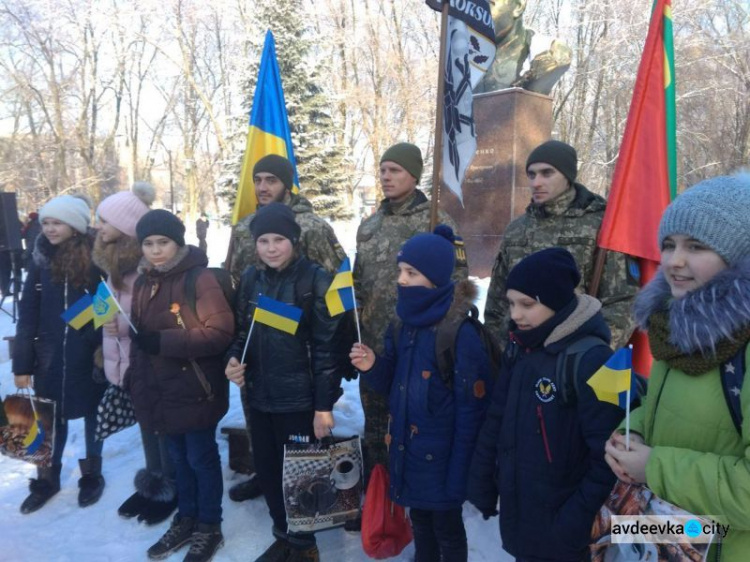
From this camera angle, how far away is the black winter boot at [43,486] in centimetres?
378

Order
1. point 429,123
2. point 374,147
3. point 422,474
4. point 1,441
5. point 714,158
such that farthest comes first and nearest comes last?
1. point 429,123
2. point 374,147
3. point 714,158
4. point 1,441
5. point 422,474

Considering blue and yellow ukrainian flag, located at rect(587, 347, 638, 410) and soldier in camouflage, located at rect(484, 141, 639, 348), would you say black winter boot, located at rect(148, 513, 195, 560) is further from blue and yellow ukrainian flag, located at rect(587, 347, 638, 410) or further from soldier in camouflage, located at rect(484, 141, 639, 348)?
blue and yellow ukrainian flag, located at rect(587, 347, 638, 410)

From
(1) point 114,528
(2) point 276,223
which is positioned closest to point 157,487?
(1) point 114,528

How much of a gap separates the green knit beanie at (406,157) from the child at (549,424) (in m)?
1.51

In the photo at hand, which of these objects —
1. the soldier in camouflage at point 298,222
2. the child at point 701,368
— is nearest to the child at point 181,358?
the soldier in camouflage at point 298,222

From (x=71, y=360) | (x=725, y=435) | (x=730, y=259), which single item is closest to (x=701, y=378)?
(x=725, y=435)

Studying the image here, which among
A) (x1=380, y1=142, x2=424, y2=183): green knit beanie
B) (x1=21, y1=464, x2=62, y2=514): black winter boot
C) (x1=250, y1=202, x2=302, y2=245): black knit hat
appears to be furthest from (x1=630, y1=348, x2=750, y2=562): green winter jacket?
(x1=21, y1=464, x2=62, y2=514): black winter boot

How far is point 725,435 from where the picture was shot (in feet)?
4.80

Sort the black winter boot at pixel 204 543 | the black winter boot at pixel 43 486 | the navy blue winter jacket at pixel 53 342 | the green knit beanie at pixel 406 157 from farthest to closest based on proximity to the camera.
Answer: the black winter boot at pixel 43 486 < the navy blue winter jacket at pixel 53 342 < the green knit beanie at pixel 406 157 < the black winter boot at pixel 204 543

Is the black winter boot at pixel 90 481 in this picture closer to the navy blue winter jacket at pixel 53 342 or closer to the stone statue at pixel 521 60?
the navy blue winter jacket at pixel 53 342

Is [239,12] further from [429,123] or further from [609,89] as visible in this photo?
[609,89]

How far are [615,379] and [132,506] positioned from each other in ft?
10.7

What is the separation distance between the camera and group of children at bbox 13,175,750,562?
5.00 ft

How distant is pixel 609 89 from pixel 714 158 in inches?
184
